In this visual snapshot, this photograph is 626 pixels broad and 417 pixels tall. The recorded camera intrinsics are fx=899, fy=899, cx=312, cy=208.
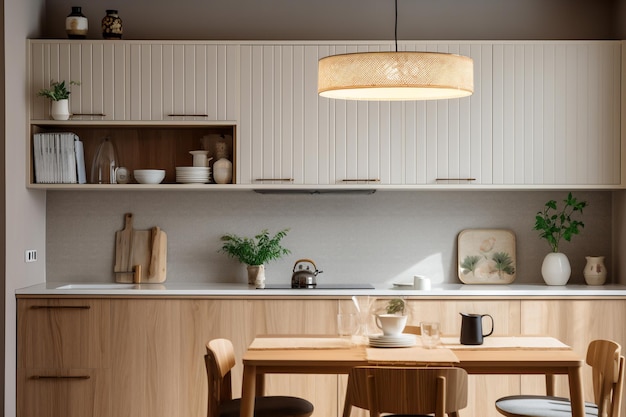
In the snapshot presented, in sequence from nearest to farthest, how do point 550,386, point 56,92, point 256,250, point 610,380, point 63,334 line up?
1. point 610,380
2. point 550,386
3. point 63,334
4. point 56,92
5. point 256,250

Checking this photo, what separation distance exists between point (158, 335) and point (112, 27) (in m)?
1.77

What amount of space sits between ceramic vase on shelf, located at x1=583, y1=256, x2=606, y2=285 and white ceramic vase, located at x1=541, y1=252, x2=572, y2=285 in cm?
12

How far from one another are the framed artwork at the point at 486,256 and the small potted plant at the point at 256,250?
105 centimetres

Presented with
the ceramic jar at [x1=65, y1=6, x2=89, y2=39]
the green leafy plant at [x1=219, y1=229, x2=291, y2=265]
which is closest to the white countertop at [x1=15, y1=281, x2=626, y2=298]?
the green leafy plant at [x1=219, y1=229, x2=291, y2=265]

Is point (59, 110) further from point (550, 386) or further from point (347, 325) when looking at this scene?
point (550, 386)

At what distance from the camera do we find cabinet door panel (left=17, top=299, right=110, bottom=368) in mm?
4844

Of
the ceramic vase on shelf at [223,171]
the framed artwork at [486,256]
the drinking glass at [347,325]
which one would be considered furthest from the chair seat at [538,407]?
the ceramic vase on shelf at [223,171]

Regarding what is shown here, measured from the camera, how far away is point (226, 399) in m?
3.79

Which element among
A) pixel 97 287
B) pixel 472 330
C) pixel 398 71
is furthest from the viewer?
pixel 97 287

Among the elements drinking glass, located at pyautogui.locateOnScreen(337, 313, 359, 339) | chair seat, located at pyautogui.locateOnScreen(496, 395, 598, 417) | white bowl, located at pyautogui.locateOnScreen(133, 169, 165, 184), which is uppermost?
white bowl, located at pyautogui.locateOnScreen(133, 169, 165, 184)

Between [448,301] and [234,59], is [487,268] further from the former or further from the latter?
[234,59]

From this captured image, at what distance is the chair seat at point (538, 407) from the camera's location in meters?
3.57

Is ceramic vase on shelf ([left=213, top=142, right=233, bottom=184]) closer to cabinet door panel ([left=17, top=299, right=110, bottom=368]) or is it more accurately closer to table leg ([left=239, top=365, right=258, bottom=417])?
cabinet door panel ([left=17, top=299, right=110, bottom=368])

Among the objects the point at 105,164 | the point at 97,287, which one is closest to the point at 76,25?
the point at 105,164
